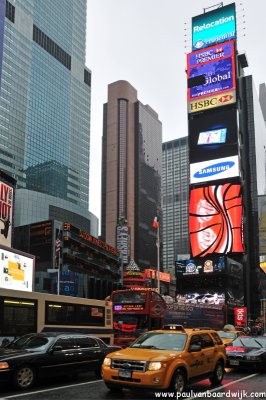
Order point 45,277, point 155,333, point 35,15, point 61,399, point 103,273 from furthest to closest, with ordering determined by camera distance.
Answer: point 35,15, point 103,273, point 45,277, point 155,333, point 61,399

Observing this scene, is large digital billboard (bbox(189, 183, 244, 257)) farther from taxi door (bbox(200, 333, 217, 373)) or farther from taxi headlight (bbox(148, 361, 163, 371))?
taxi headlight (bbox(148, 361, 163, 371))

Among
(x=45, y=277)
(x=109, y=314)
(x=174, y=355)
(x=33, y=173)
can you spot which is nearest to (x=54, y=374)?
(x=174, y=355)

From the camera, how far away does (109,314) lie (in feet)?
79.7

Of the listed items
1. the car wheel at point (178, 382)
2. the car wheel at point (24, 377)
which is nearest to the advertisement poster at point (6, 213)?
the car wheel at point (24, 377)

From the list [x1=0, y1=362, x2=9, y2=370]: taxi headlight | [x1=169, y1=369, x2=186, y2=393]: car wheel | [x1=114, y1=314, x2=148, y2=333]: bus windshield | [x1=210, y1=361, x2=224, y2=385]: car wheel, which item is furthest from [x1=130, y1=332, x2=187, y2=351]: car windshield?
[x1=114, y1=314, x2=148, y2=333]: bus windshield

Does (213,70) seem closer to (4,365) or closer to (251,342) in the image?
(251,342)

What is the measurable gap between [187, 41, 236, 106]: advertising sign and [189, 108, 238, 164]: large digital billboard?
17.5 ft

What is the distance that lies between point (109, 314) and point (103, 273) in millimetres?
91038

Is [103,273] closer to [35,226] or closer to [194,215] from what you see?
[35,226]

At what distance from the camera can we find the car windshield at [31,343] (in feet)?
45.9

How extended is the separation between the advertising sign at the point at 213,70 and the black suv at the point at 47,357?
3623 inches

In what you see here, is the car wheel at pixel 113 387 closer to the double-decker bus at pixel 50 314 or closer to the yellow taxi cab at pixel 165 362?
the yellow taxi cab at pixel 165 362

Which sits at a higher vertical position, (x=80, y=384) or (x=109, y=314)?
(x=109, y=314)

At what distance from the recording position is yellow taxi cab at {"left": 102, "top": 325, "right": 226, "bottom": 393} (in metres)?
11.2
